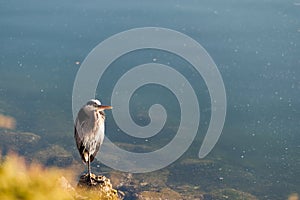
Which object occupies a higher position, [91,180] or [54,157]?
[54,157]

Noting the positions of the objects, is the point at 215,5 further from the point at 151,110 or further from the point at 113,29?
the point at 151,110

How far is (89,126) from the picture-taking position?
6359 millimetres

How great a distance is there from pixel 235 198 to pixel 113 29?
15.5 meters

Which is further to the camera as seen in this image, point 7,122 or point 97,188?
point 7,122

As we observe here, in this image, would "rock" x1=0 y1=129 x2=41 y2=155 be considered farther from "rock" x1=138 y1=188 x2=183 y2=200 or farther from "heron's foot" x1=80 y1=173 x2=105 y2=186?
"heron's foot" x1=80 y1=173 x2=105 y2=186

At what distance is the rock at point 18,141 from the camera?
19.6m

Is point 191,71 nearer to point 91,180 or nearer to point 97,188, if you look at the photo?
point 91,180

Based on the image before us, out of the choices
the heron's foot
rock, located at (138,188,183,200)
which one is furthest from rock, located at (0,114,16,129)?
the heron's foot

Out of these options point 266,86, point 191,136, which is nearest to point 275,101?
point 266,86

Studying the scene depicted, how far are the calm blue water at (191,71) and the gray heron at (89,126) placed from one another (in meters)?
11.6

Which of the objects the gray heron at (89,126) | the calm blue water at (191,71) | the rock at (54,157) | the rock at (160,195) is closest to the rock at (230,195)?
the calm blue water at (191,71)

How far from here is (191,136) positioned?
20.6 metres

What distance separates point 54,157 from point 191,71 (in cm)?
940

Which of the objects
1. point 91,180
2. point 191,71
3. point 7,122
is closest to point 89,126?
point 91,180
